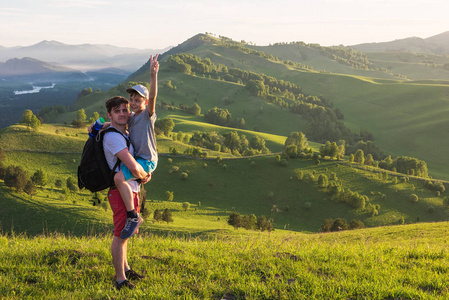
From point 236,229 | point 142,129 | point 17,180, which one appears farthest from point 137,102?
point 17,180

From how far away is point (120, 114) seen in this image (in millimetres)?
6965

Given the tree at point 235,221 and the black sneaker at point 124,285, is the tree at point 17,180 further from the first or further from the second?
the black sneaker at point 124,285

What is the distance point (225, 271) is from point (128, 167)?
3267 mm

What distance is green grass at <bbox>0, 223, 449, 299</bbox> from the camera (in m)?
6.19

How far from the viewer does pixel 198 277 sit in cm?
688

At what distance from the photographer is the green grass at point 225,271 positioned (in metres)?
6.19

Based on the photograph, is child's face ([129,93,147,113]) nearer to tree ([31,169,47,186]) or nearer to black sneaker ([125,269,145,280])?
black sneaker ([125,269,145,280])

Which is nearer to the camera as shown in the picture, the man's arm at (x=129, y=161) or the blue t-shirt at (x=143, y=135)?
the man's arm at (x=129, y=161)

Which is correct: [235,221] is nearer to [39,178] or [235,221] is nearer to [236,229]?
[236,229]

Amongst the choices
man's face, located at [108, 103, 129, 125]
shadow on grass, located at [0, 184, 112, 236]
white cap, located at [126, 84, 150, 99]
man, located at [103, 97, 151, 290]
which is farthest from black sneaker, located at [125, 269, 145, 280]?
shadow on grass, located at [0, 184, 112, 236]

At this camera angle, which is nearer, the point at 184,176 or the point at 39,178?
the point at 39,178

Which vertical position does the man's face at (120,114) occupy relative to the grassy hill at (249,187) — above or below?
above

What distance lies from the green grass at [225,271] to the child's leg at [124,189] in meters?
1.73

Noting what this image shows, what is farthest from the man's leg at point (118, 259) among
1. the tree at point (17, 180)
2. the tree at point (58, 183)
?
the tree at point (58, 183)
